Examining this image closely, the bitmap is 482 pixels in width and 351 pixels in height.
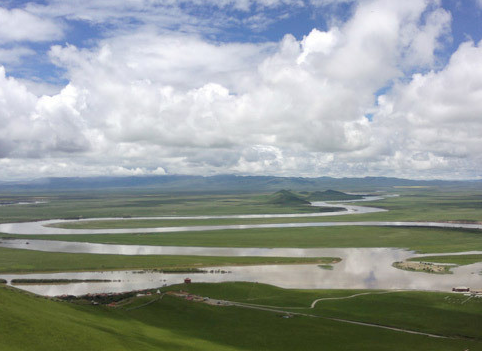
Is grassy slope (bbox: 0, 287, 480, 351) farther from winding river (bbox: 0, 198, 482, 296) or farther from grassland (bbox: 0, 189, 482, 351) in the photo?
winding river (bbox: 0, 198, 482, 296)

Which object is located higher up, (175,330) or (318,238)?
(318,238)

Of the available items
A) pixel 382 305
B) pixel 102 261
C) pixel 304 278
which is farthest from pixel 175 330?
pixel 102 261

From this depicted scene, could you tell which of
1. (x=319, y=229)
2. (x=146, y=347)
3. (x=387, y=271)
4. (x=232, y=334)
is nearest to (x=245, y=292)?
(x=232, y=334)

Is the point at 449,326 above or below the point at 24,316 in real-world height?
below

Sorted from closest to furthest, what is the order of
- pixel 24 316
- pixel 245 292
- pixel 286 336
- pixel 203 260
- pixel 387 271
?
1. pixel 24 316
2. pixel 286 336
3. pixel 245 292
4. pixel 387 271
5. pixel 203 260

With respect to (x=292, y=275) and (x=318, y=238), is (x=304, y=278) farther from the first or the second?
(x=318, y=238)

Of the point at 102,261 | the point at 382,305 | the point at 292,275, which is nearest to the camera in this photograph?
the point at 382,305

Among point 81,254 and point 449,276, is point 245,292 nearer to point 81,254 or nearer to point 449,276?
point 449,276

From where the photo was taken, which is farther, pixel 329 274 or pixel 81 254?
pixel 81 254
